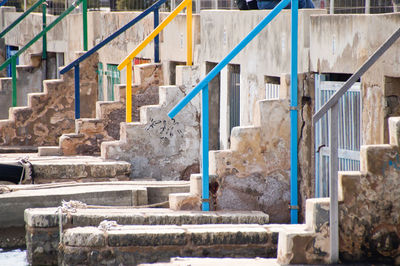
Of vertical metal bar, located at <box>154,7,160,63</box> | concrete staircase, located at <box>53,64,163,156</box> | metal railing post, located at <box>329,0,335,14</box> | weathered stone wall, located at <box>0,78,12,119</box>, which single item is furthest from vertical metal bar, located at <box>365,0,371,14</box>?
weathered stone wall, located at <box>0,78,12,119</box>

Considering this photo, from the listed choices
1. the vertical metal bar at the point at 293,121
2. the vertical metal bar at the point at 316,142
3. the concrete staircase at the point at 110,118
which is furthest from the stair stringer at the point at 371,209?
the concrete staircase at the point at 110,118

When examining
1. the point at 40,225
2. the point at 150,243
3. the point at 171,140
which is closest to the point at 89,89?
the point at 171,140

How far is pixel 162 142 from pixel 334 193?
5.92 metres

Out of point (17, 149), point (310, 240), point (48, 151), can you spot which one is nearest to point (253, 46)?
point (310, 240)

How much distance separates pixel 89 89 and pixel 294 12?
8084mm

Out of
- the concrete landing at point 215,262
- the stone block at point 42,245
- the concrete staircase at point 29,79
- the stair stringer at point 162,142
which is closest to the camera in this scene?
the concrete landing at point 215,262

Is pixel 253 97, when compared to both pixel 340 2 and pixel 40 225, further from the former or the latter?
pixel 40 225

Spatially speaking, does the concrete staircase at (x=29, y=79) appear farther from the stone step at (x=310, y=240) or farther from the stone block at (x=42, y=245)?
the stone step at (x=310, y=240)

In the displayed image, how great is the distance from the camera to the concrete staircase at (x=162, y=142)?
12680 mm

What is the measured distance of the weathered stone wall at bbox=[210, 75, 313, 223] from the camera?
964cm

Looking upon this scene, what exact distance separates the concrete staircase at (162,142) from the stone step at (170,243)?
412 centimetres

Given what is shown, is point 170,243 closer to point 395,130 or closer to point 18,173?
point 395,130

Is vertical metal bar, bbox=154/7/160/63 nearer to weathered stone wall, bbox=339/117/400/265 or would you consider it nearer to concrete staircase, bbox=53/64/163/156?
concrete staircase, bbox=53/64/163/156

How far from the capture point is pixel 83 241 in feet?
28.2
